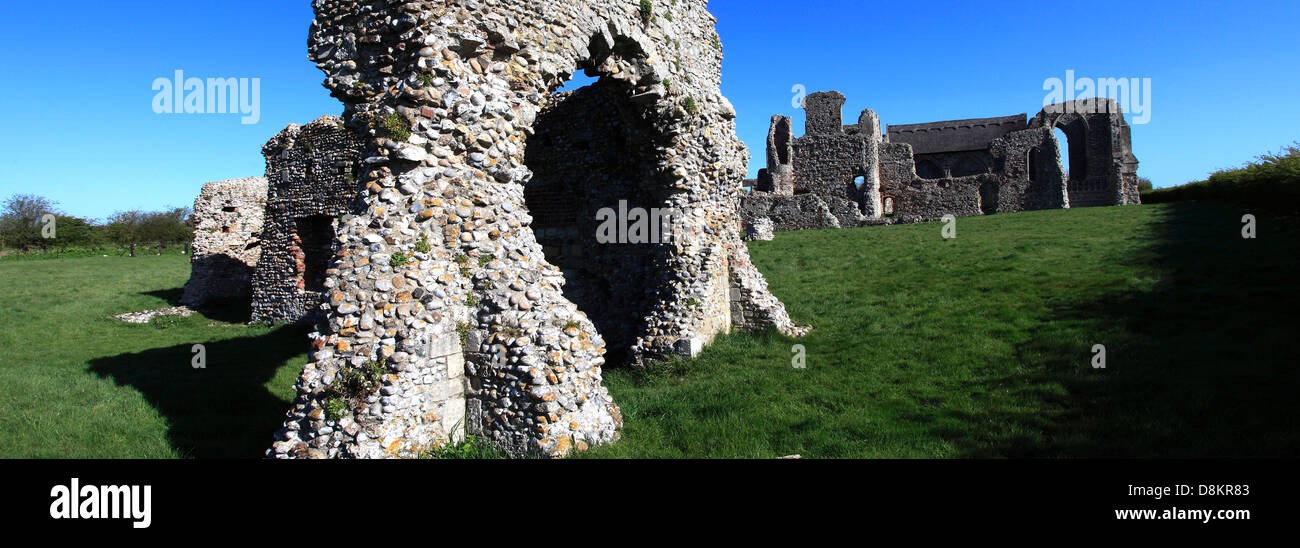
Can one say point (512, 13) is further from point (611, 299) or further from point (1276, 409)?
point (1276, 409)

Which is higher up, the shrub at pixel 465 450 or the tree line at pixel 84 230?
the tree line at pixel 84 230

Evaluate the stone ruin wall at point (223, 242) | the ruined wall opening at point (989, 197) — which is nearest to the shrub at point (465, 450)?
the stone ruin wall at point (223, 242)

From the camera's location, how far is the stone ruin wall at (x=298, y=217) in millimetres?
17141

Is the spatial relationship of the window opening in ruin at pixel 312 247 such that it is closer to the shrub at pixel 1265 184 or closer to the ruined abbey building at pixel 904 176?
the ruined abbey building at pixel 904 176

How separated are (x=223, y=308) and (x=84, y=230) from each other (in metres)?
39.0

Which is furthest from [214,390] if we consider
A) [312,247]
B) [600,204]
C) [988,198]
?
[988,198]

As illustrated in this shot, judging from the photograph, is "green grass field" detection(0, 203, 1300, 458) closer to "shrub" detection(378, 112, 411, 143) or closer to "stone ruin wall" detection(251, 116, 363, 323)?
"stone ruin wall" detection(251, 116, 363, 323)

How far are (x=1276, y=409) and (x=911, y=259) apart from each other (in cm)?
1037

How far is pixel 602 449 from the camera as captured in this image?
5.66 meters

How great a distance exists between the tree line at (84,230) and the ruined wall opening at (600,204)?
150 ft

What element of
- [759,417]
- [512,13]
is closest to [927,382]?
[759,417]

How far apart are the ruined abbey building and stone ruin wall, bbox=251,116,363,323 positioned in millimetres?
17423
